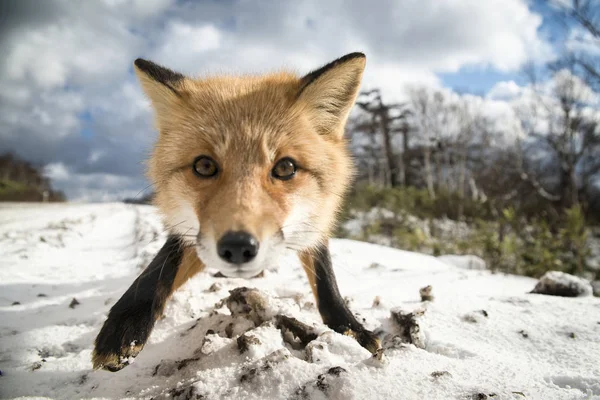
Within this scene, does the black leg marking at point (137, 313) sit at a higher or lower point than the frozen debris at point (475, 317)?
higher

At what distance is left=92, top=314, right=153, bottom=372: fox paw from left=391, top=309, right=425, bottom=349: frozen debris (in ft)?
4.41

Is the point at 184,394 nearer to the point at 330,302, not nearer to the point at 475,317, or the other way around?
the point at 330,302

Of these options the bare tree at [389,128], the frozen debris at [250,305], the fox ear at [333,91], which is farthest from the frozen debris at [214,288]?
the bare tree at [389,128]

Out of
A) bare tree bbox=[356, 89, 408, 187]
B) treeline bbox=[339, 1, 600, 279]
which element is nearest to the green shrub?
treeline bbox=[339, 1, 600, 279]

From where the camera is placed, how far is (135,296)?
5.92 ft

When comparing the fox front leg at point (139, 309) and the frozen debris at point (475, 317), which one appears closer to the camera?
the fox front leg at point (139, 309)

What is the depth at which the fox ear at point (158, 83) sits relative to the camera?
202cm

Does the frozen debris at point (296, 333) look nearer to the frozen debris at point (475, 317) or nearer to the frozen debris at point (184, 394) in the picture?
the frozen debris at point (184, 394)

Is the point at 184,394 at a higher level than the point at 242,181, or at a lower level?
lower

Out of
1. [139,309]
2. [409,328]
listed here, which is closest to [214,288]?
[139,309]

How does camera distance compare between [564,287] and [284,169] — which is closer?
[284,169]

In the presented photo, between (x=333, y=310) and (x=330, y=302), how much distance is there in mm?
54

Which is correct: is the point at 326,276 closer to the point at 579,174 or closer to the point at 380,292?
the point at 380,292

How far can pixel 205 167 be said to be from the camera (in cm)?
177
